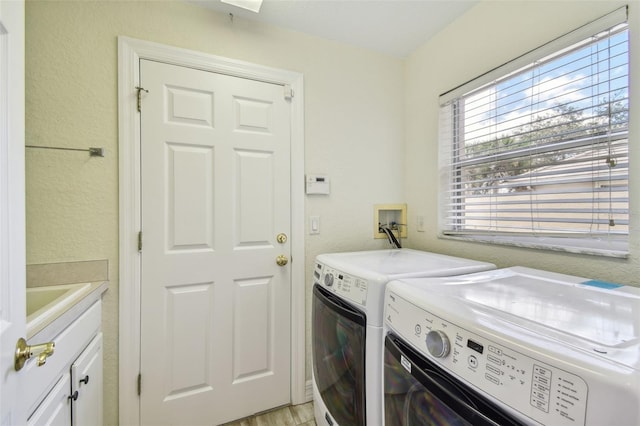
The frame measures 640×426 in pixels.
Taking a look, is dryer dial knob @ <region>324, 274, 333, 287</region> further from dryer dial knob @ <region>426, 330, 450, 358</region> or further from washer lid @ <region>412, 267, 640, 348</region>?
dryer dial knob @ <region>426, 330, 450, 358</region>

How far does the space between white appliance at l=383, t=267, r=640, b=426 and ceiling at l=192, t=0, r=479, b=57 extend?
1.58 meters

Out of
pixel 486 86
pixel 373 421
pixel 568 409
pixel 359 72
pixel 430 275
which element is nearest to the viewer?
pixel 568 409

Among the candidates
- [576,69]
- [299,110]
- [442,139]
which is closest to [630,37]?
[576,69]

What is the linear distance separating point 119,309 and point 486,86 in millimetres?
2368

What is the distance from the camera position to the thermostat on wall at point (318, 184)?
1.81 meters

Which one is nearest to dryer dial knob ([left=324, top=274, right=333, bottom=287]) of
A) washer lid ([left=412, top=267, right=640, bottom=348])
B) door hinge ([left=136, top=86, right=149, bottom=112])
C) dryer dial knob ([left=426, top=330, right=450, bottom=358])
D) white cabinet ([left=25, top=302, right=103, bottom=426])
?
washer lid ([left=412, top=267, right=640, bottom=348])

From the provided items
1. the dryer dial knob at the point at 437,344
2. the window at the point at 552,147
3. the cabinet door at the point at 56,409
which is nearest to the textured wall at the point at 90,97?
the cabinet door at the point at 56,409

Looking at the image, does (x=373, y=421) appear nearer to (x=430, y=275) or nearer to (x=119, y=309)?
(x=430, y=275)

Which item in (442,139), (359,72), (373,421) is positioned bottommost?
(373,421)

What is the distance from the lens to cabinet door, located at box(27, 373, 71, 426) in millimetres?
822

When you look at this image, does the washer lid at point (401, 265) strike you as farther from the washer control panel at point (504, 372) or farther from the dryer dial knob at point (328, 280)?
the washer control panel at point (504, 372)

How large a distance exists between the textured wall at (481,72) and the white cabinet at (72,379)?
196 centimetres

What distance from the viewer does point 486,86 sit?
157cm

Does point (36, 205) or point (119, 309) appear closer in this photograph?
point (36, 205)
